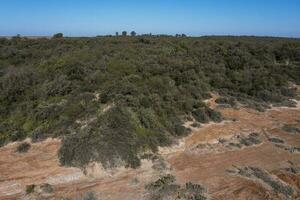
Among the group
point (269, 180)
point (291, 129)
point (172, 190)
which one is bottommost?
point (291, 129)

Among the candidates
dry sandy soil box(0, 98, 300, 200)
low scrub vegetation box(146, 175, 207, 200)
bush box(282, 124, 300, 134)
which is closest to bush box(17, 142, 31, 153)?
dry sandy soil box(0, 98, 300, 200)

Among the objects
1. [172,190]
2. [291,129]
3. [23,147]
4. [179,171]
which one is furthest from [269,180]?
[23,147]

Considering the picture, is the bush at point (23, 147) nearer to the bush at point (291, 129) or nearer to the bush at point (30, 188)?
the bush at point (30, 188)

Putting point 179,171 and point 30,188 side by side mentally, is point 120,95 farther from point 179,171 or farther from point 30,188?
point 30,188

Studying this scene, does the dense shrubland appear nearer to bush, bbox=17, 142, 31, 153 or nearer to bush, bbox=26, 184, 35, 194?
bush, bbox=17, 142, 31, 153

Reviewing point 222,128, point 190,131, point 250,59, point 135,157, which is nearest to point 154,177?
point 135,157
